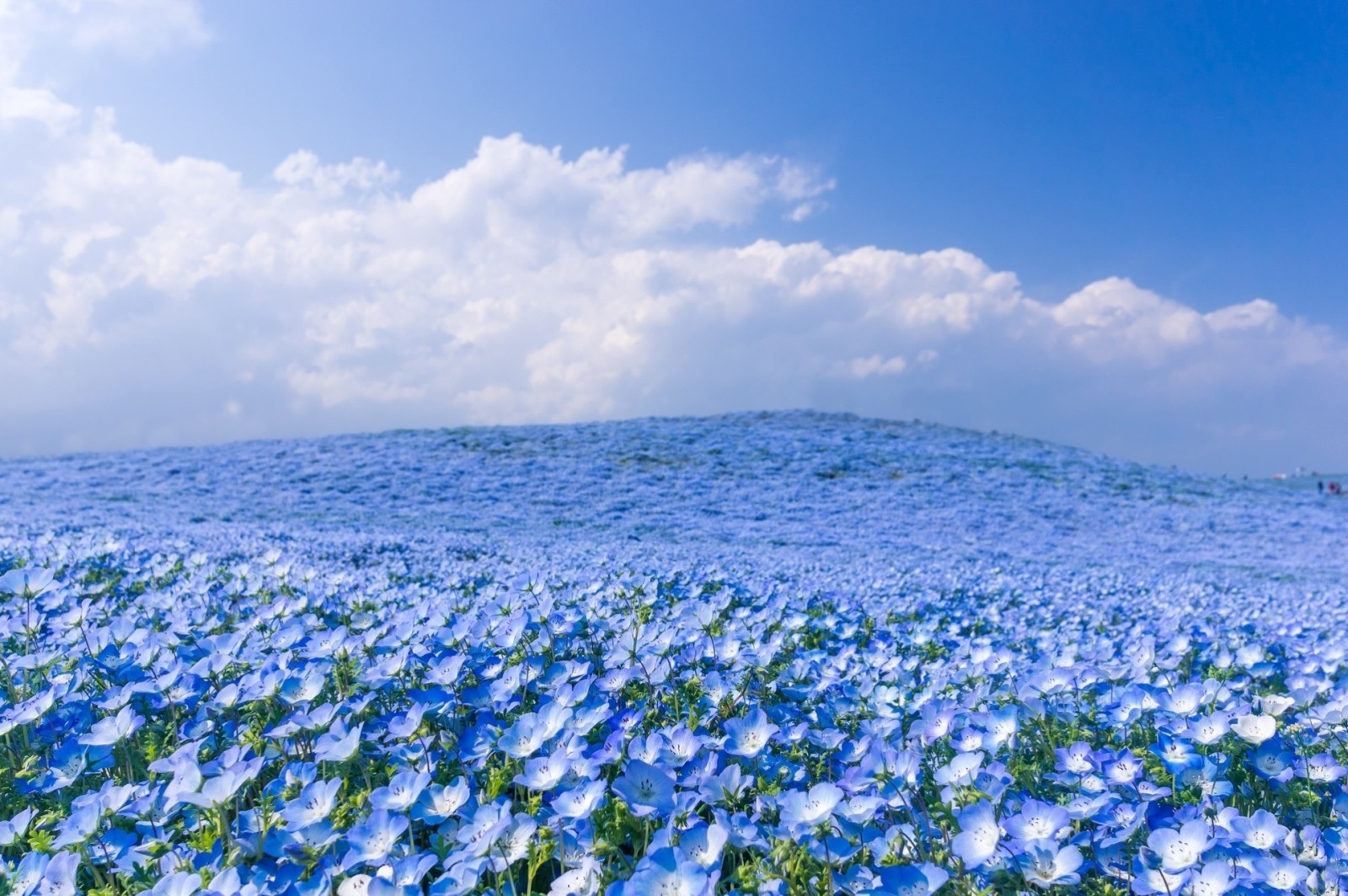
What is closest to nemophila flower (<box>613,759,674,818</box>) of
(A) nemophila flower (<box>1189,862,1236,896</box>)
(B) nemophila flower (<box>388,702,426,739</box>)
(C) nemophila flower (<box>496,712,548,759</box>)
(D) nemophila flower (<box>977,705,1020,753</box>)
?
(C) nemophila flower (<box>496,712,548,759</box>)

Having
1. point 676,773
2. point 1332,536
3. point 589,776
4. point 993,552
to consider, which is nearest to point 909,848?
point 676,773

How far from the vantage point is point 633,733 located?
2.91m

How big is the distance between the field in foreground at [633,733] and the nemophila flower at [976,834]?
0.01 meters

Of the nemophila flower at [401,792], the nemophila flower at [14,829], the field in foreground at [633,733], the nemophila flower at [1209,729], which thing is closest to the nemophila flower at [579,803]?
the field in foreground at [633,733]

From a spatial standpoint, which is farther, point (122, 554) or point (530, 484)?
point (530, 484)

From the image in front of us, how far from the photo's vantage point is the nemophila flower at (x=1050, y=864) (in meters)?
2.08

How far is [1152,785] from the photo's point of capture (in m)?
2.58

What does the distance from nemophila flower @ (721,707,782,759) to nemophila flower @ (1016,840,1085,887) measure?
0.75 metres

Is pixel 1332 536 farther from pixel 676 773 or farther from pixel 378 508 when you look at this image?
pixel 676 773

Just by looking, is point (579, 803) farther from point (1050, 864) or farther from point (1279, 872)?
point (1279, 872)

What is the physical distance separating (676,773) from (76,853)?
1544 mm

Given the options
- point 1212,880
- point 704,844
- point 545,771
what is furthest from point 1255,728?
point 545,771

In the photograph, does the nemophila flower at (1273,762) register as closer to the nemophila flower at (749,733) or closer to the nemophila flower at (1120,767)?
the nemophila flower at (1120,767)

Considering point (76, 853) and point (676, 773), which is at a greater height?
point (676, 773)
